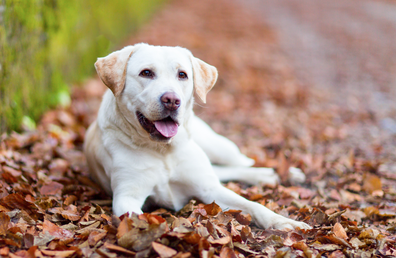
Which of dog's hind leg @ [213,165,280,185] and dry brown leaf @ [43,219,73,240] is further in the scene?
dog's hind leg @ [213,165,280,185]

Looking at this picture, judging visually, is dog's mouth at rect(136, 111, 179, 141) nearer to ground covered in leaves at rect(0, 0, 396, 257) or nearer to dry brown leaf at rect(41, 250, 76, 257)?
ground covered in leaves at rect(0, 0, 396, 257)

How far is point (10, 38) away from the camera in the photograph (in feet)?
12.9

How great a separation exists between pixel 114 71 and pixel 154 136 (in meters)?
0.62

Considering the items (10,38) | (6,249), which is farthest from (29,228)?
(10,38)

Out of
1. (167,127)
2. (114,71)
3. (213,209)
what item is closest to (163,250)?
(213,209)

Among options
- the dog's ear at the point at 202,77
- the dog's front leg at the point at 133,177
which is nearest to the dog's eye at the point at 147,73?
the dog's ear at the point at 202,77

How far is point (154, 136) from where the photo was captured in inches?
111

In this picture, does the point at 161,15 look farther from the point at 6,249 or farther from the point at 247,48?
the point at 6,249

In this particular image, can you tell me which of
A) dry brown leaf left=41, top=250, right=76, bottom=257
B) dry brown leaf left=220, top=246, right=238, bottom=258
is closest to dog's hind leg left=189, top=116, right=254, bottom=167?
dry brown leaf left=220, top=246, right=238, bottom=258

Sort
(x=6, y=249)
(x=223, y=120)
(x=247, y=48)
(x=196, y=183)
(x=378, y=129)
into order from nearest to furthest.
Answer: (x=6, y=249) < (x=196, y=183) < (x=378, y=129) < (x=223, y=120) < (x=247, y=48)

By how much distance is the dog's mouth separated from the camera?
9.18ft

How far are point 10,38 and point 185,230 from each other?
119 inches

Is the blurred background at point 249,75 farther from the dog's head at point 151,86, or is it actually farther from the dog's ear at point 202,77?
the dog's head at point 151,86

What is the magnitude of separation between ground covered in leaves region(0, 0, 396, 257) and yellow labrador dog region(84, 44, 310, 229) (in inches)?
6.0
